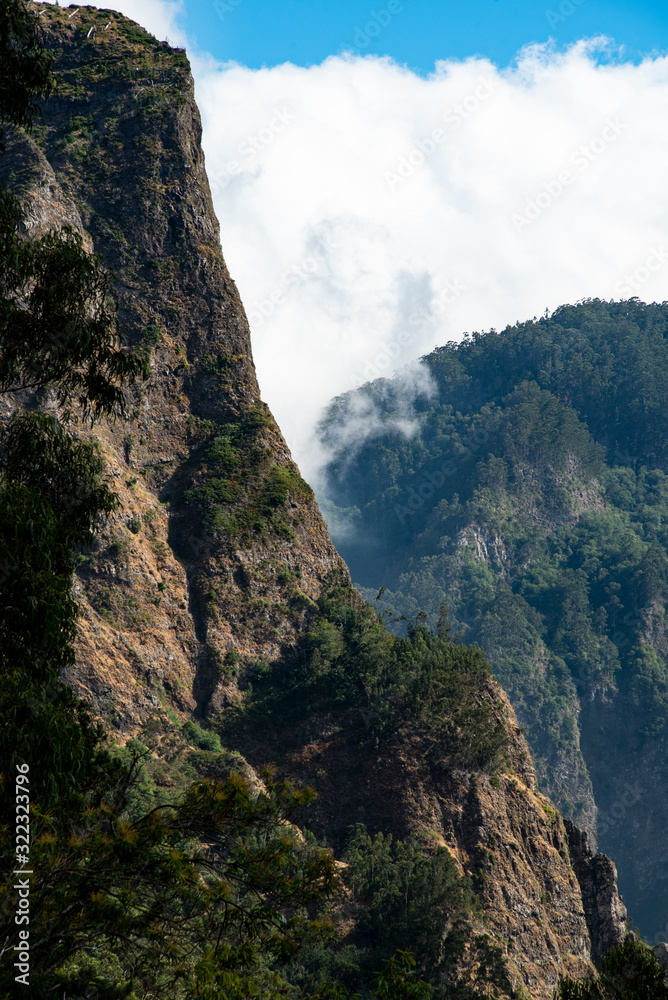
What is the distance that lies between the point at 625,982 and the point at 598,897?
39.2 meters

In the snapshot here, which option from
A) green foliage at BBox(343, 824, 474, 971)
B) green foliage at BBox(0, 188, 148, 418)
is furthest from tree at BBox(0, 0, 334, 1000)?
green foliage at BBox(343, 824, 474, 971)

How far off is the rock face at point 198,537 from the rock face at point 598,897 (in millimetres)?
131

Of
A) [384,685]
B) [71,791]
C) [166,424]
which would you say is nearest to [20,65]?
[71,791]

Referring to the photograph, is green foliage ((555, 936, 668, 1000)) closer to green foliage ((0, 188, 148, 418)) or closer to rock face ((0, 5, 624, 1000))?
green foliage ((0, 188, 148, 418))

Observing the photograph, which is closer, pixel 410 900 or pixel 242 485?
pixel 410 900

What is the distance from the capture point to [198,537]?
58594 mm

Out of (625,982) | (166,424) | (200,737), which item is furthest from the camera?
(166,424)

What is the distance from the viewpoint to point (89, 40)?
72812 millimetres

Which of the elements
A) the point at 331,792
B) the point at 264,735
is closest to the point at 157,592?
the point at 264,735

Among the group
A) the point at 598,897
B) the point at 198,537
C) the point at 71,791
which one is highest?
the point at 198,537

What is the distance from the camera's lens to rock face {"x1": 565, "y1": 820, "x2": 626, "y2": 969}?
54.5 meters

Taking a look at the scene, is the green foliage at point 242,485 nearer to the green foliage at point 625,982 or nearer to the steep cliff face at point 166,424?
the steep cliff face at point 166,424

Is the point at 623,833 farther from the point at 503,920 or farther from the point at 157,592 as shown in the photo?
the point at 157,592

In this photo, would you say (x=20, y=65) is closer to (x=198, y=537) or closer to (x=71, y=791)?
(x=71, y=791)
